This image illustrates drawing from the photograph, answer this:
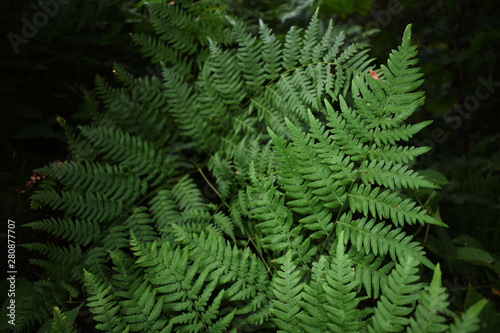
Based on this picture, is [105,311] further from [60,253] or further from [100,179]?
[100,179]

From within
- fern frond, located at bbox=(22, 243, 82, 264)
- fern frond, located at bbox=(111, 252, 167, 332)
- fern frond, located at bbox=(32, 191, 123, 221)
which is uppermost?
fern frond, located at bbox=(32, 191, 123, 221)

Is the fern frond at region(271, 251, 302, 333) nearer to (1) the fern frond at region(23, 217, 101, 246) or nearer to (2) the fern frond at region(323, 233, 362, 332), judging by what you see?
(2) the fern frond at region(323, 233, 362, 332)

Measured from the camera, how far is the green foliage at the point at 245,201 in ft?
4.04

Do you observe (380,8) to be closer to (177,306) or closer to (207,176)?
(207,176)

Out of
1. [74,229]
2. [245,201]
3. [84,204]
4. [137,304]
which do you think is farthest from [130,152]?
[137,304]

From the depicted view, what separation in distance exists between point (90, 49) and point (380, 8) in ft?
12.2

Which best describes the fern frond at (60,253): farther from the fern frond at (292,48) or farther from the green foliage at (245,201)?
the fern frond at (292,48)

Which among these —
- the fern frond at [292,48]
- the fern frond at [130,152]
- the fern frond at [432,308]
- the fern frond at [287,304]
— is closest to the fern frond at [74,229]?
the fern frond at [130,152]

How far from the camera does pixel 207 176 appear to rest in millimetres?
2154

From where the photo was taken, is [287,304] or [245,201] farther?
[245,201]

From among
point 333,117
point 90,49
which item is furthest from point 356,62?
point 90,49

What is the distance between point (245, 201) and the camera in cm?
169

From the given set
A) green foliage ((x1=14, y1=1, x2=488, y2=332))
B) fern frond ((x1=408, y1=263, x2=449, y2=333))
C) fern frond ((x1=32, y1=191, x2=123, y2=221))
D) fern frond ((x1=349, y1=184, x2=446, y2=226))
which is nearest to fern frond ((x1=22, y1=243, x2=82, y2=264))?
green foliage ((x1=14, y1=1, x2=488, y2=332))

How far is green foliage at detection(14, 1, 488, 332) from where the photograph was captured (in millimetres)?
1230
